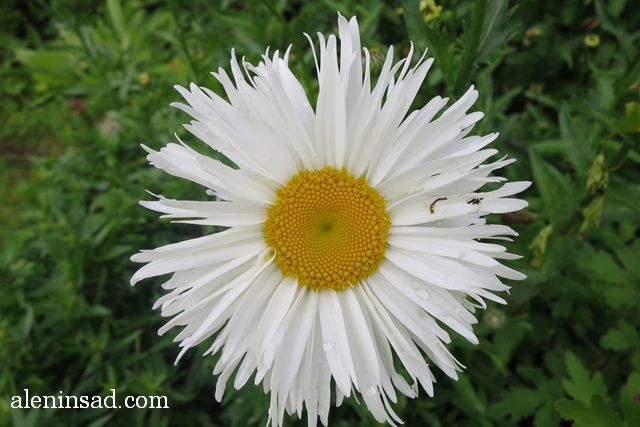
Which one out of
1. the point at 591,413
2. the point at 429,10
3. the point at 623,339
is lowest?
the point at 591,413

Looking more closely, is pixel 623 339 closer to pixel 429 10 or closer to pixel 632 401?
pixel 632 401

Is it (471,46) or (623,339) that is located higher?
(471,46)

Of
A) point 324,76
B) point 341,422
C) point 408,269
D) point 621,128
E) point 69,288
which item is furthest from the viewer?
point 69,288

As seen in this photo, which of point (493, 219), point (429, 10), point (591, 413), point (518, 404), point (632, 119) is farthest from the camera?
point (518, 404)

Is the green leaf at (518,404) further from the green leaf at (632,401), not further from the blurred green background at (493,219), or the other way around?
the green leaf at (632,401)

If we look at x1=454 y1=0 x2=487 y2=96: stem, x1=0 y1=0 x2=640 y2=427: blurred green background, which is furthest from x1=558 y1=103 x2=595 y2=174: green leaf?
x1=454 y1=0 x2=487 y2=96: stem

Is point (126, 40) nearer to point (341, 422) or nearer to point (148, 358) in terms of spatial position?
point (148, 358)

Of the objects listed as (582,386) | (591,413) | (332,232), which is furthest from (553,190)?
(332,232)

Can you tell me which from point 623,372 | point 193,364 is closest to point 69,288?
point 193,364
